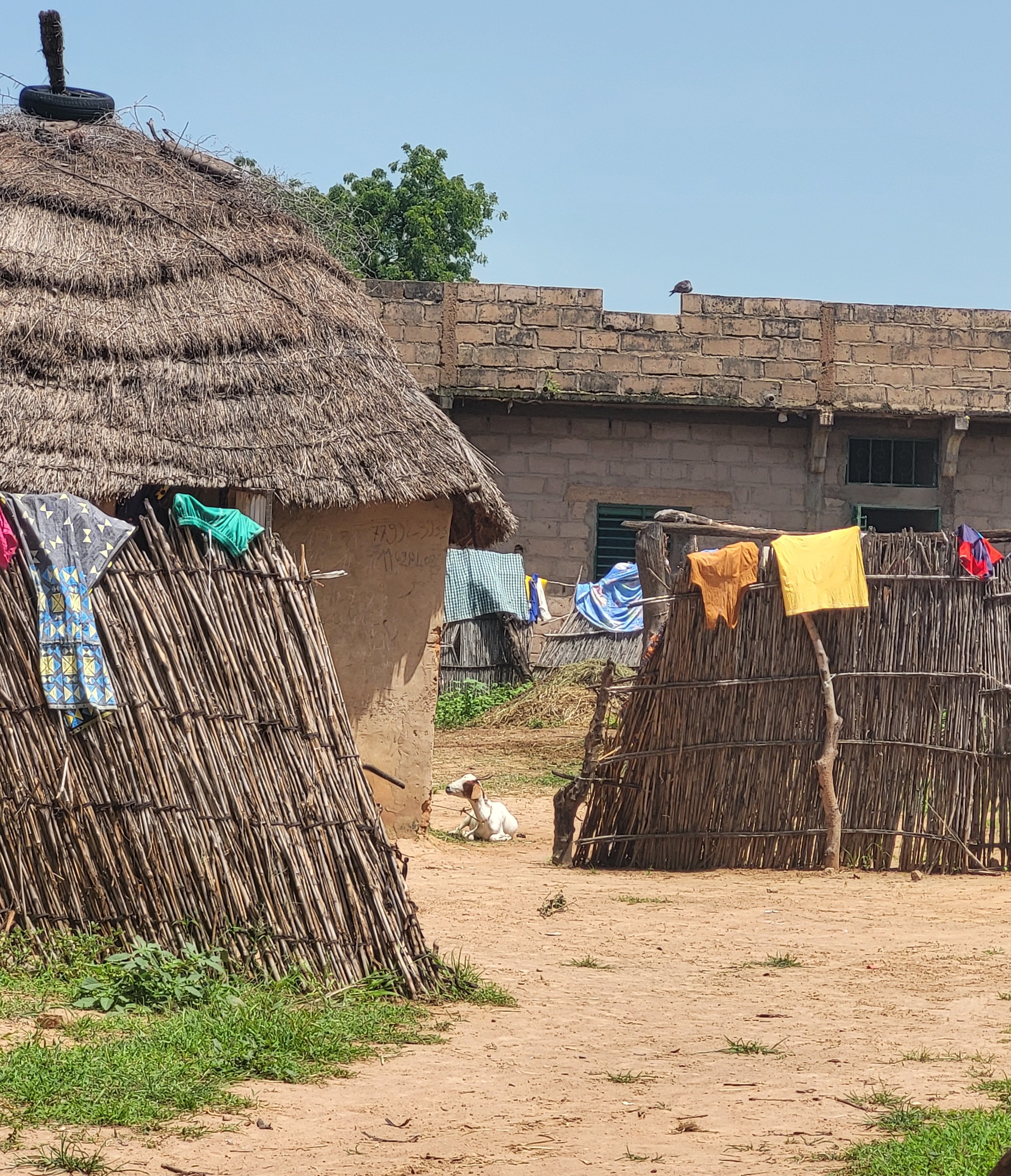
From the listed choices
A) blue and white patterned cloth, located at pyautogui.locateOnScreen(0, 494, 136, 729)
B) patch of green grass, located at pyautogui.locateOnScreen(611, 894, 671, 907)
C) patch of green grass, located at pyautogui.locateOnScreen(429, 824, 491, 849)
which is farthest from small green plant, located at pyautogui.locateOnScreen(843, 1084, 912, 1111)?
patch of green grass, located at pyautogui.locateOnScreen(429, 824, 491, 849)

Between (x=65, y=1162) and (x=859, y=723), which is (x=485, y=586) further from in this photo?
(x=65, y=1162)

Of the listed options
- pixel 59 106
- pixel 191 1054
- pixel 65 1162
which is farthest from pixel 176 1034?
pixel 59 106

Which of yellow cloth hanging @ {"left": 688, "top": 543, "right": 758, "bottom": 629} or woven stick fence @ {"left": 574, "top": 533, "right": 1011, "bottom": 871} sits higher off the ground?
yellow cloth hanging @ {"left": 688, "top": 543, "right": 758, "bottom": 629}

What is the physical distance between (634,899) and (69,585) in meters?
3.62

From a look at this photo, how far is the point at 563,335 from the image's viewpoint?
50.5ft

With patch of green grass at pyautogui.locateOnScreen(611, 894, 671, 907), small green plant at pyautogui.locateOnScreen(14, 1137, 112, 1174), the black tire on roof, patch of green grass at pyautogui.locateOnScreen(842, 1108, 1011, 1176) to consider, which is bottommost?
patch of green grass at pyautogui.locateOnScreen(611, 894, 671, 907)

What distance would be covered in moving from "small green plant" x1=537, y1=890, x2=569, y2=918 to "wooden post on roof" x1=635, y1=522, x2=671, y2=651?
2071mm

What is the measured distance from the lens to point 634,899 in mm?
7637

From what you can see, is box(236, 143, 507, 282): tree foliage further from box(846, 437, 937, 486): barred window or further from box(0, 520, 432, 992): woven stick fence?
box(0, 520, 432, 992): woven stick fence

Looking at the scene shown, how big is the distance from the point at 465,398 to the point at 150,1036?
37.2ft

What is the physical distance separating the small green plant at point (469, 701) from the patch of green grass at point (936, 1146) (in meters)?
11.6

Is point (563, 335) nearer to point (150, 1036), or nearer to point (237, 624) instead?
point (237, 624)

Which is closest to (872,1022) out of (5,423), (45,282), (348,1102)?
(348,1102)

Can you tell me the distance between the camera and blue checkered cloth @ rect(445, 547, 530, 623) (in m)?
15.8
